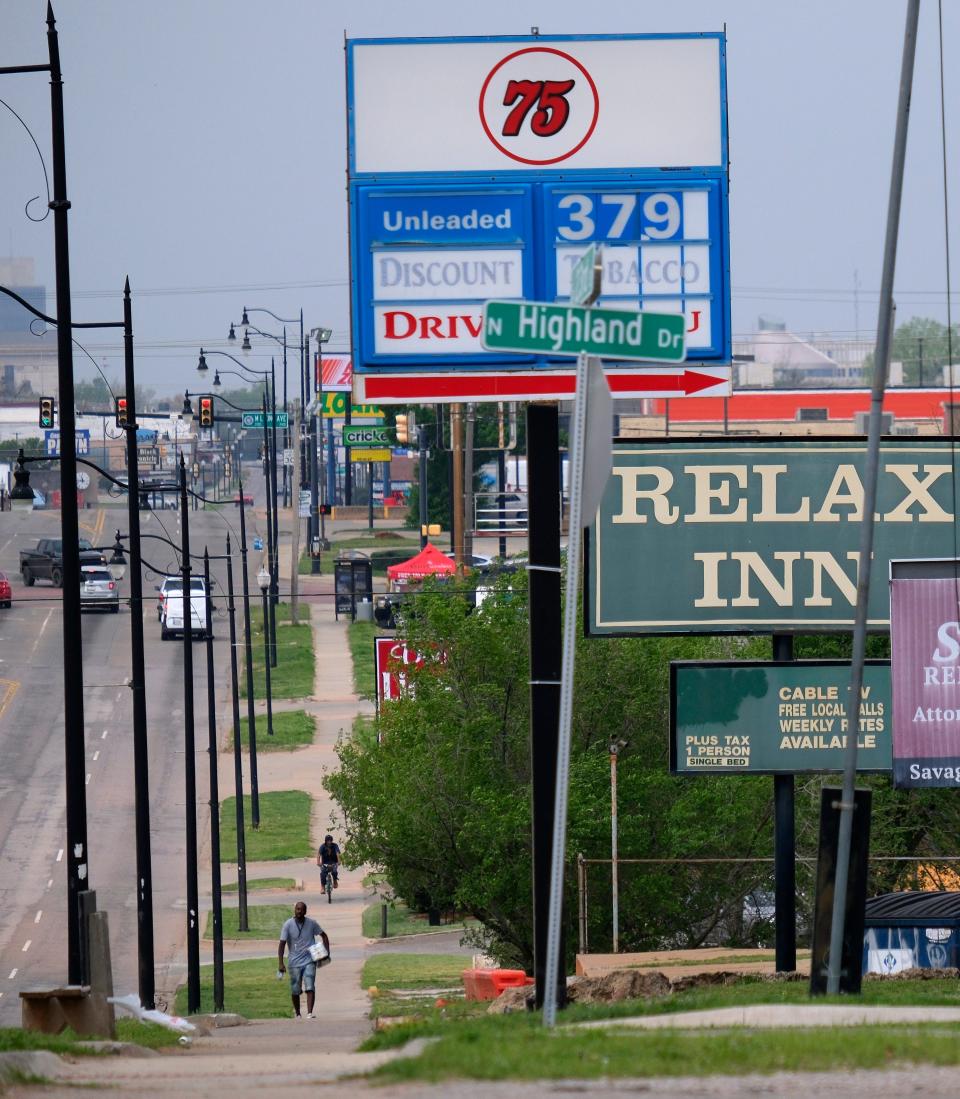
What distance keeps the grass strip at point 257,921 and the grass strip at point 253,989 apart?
1552 millimetres

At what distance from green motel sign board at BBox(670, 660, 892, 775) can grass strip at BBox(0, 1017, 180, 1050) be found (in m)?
5.31

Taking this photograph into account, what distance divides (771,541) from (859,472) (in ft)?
3.38

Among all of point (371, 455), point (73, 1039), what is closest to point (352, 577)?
point (371, 455)

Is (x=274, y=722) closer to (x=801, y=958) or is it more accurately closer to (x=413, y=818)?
(x=413, y=818)

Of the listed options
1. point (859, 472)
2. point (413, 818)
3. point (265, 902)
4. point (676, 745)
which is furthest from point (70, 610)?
point (265, 902)

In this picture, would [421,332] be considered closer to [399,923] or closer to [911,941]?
[911,941]

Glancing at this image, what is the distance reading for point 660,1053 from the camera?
9.95 metres

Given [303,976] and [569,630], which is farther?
[303,976]

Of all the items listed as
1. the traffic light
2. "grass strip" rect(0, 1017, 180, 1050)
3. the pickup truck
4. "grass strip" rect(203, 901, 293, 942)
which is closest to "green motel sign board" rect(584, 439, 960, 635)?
"grass strip" rect(0, 1017, 180, 1050)

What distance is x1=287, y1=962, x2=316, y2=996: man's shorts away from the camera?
22.7 meters

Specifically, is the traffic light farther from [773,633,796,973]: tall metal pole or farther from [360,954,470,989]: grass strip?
[773,633,796,973]: tall metal pole

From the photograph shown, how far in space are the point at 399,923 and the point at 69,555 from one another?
2056cm

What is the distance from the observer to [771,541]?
17750mm

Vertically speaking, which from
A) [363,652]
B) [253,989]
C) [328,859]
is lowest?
[253,989]
